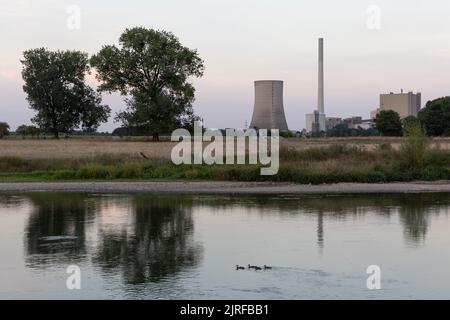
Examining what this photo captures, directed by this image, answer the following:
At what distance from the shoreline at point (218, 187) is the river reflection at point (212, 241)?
14.1 feet

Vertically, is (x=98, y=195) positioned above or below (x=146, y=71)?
below

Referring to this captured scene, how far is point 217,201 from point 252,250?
13019mm

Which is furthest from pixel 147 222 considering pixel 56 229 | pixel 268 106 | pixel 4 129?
pixel 4 129

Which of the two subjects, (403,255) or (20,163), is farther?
(20,163)

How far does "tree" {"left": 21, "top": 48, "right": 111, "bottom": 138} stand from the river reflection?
168 feet

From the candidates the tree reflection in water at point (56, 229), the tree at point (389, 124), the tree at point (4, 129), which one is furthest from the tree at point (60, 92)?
the tree at point (389, 124)

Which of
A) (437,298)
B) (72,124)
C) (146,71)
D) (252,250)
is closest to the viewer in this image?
(437,298)

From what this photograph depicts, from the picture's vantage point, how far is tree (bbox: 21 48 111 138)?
80.2 meters

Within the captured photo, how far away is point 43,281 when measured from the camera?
1400cm

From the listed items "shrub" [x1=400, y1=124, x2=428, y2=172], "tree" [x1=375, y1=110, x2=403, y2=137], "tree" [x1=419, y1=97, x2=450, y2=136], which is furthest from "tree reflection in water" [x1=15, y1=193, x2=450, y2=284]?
"tree" [x1=375, y1=110, x2=403, y2=137]

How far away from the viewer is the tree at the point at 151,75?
7194 cm

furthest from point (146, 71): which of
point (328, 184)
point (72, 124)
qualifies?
point (328, 184)

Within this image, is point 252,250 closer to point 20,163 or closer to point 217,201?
point 217,201

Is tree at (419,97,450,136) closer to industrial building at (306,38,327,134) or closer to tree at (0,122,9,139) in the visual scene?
industrial building at (306,38,327,134)
